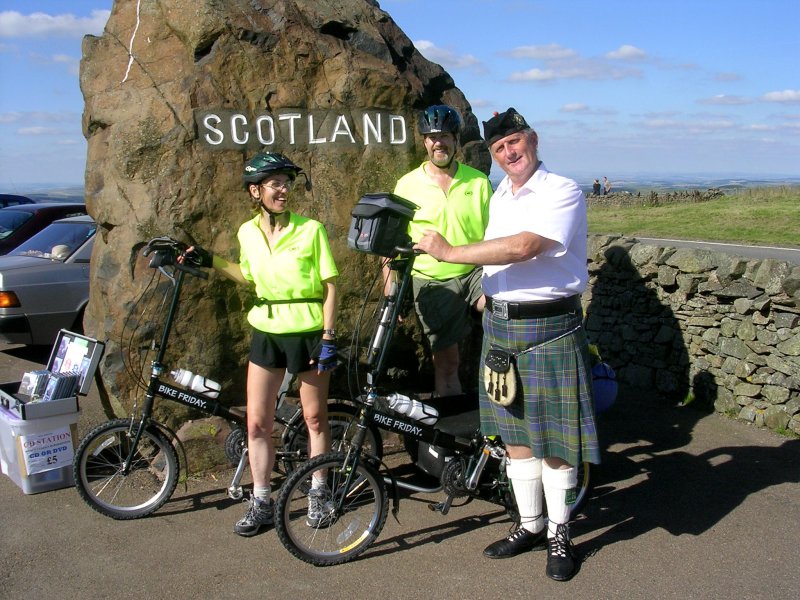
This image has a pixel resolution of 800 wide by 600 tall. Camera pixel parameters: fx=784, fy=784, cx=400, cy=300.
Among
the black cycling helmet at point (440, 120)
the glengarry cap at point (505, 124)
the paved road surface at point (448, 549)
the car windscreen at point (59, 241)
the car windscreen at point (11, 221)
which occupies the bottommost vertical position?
the paved road surface at point (448, 549)

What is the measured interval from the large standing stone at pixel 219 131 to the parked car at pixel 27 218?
18.7 feet

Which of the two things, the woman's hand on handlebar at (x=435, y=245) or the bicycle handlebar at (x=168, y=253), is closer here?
the woman's hand on handlebar at (x=435, y=245)

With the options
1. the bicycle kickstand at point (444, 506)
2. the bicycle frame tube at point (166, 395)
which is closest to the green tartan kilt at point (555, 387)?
the bicycle kickstand at point (444, 506)

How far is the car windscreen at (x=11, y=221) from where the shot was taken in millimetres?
10844

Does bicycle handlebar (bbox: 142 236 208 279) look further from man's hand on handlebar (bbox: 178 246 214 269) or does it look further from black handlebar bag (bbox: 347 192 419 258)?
black handlebar bag (bbox: 347 192 419 258)

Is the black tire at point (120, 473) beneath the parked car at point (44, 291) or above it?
beneath

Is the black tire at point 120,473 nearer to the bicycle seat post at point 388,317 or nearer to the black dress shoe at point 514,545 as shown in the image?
the bicycle seat post at point 388,317

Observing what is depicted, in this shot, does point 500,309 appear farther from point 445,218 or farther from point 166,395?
point 166,395

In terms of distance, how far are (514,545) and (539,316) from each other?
1271mm

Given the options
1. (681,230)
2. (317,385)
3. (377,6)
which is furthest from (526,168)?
(681,230)

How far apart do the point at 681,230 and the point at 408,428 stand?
20695 mm

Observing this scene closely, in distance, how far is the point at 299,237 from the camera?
14.5 feet

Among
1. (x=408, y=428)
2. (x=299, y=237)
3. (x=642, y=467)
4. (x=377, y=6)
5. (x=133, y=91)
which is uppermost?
(x=377, y=6)

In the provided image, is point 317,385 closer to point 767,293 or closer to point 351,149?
point 351,149
